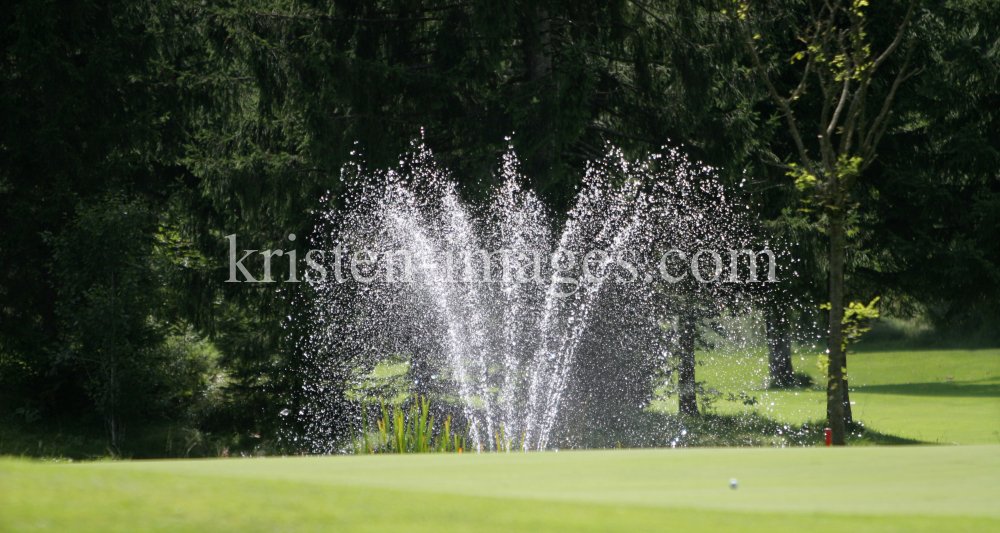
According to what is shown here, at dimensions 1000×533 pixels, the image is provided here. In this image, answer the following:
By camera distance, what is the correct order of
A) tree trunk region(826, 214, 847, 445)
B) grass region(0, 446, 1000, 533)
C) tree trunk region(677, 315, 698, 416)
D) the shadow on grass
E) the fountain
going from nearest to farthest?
grass region(0, 446, 1000, 533) < tree trunk region(826, 214, 847, 445) < the fountain < tree trunk region(677, 315, 698, 416) < the shadow on grass

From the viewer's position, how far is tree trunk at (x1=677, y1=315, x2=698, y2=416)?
12289 millimetres

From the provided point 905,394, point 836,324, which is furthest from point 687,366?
point 905,394

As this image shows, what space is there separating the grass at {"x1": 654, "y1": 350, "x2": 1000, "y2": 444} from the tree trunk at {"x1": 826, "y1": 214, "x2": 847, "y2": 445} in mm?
5477

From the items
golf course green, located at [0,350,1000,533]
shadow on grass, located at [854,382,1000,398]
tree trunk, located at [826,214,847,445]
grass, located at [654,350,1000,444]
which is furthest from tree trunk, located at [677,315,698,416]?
golf course green, located at [0,350,1000,533]

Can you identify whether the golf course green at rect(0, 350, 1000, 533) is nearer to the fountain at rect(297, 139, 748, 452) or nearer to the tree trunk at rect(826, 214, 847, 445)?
the tree trunk at rect(826, 214, 847, 445)

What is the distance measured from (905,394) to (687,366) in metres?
9.50

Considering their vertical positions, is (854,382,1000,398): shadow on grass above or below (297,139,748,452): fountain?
below

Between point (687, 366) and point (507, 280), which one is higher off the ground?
point (507, 280)

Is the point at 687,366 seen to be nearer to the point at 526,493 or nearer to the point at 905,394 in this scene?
the point at 905,394

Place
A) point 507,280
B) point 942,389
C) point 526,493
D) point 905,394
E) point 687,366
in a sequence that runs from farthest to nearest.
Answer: point 942,389, point 905,394, point 687,366, point 507,280, point 526,493

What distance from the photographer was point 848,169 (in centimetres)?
699

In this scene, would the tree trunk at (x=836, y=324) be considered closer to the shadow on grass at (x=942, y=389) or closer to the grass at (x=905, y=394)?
the grass at (x=905, y=394)

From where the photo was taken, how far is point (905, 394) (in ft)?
63.7

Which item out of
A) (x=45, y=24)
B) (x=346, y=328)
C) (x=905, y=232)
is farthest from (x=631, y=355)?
(x=45, y=24)
